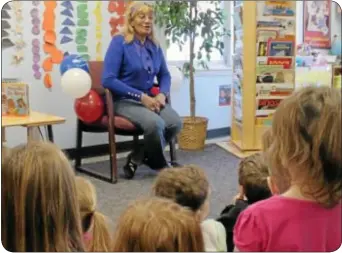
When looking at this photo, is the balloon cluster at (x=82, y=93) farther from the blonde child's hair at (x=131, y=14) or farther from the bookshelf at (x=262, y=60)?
the bookshelf at (x=262, y=60)

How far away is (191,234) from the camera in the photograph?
0.97 m

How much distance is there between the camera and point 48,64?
11.9ft

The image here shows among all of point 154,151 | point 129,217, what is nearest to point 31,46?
point 154,151

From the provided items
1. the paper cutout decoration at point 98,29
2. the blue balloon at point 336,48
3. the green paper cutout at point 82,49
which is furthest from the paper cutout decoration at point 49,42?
the blue balloon at point 336,48

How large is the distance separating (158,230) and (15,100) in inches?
86.3

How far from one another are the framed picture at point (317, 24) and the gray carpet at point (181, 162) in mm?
1490

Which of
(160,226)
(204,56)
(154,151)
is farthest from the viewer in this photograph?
(204,56)

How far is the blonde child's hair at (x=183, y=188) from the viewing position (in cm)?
143

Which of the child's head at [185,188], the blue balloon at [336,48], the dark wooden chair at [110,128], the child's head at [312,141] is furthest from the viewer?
the blue balloon at [336,48]

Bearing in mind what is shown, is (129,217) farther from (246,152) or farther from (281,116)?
(246,152)

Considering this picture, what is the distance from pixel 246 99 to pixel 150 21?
1.11 m

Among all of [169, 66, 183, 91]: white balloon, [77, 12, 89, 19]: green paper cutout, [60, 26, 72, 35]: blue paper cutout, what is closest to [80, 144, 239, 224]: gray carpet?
[169, 66, 183, 91]: white balloon

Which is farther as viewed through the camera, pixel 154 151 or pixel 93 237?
pixel 154 151

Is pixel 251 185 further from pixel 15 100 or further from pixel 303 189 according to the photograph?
pixel 15 100
